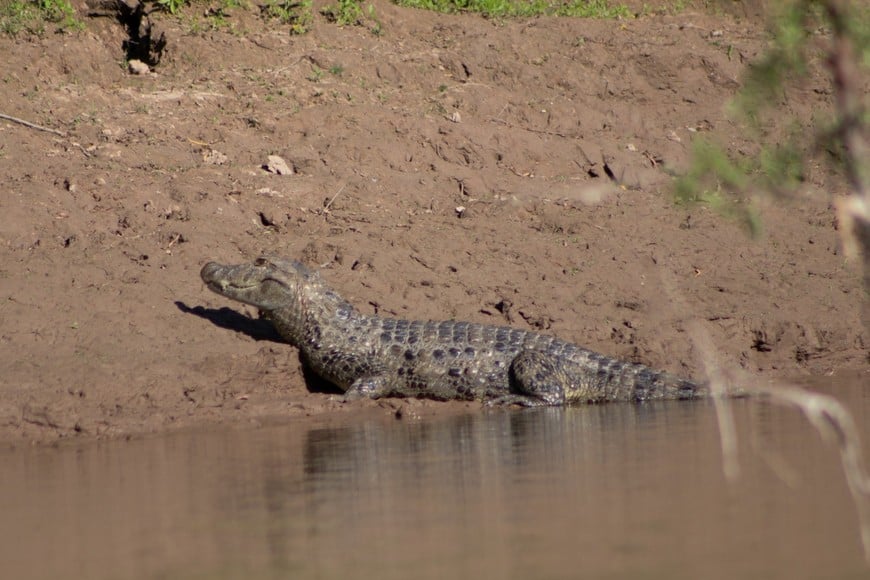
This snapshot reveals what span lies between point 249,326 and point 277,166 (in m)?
2.26

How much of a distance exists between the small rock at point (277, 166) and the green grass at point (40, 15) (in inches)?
124

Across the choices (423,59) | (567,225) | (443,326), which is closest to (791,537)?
(443,326)

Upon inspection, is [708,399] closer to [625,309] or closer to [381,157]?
[625,309]

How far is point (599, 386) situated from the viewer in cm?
978

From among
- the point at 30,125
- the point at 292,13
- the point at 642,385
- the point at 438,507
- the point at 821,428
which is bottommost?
the point at 438,507

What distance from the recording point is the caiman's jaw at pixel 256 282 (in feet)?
32.0

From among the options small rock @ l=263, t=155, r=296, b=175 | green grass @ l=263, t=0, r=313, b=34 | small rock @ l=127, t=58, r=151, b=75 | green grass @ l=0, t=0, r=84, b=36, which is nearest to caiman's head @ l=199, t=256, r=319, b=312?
small rock @ l=263, t=155, r=296, b=175

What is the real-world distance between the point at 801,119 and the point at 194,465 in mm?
10906

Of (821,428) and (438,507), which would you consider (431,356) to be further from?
(821,428)

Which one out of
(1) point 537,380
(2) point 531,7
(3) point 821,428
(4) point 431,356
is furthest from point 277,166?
(3) point 821,428

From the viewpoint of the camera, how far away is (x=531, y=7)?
16.2m

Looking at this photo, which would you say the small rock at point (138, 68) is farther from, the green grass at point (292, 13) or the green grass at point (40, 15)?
the green grass at point (292, 13)

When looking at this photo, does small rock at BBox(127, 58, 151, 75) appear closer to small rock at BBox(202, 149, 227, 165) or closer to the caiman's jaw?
small rock at BBox(202, 149, 227, 165)

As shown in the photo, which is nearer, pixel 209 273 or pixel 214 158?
pixel 209 273
